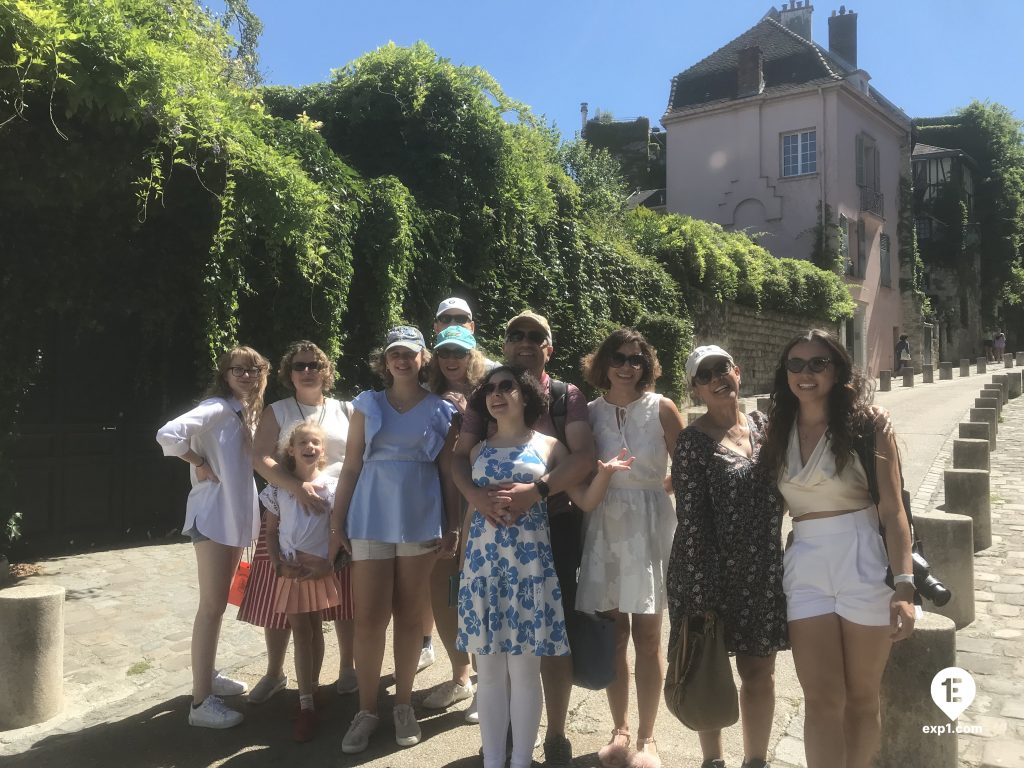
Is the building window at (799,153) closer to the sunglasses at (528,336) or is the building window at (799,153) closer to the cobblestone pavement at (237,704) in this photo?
the cobblestone pavement at (237,704)

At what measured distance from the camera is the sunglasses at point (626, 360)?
3.50 meters

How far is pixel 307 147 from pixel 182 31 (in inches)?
81.1

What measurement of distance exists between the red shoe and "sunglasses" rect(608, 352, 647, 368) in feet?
7.08

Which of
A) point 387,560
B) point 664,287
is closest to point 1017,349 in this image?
point 664,287

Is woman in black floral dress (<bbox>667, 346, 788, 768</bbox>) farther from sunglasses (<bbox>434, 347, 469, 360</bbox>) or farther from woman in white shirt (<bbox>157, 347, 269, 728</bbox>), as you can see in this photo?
woman in white shirt (<bbox>157, 347, 269, 728</bbox>)

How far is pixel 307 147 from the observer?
8477 millimetres

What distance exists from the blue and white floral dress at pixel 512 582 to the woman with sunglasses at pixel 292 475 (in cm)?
100

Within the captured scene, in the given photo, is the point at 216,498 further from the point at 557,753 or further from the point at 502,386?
the point at 557,753

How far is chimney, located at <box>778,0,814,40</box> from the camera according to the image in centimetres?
3316

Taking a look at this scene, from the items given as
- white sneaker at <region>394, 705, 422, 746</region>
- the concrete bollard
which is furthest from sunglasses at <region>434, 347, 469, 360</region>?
the concrete bollard

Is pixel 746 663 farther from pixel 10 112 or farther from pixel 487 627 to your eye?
pixel 10 112

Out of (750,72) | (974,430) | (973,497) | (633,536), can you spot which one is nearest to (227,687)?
(633,536)

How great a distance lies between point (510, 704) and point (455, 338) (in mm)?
1736

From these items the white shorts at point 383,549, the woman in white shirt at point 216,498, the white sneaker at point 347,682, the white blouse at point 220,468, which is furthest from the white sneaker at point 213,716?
the white shorts at point 383,549
